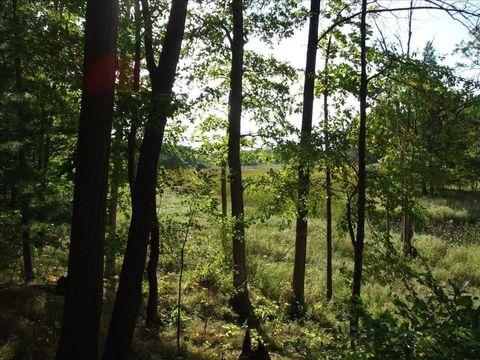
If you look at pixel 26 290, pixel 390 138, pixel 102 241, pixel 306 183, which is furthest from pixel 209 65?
pixel 102 241

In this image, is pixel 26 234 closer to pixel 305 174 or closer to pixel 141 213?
pixel 141 213

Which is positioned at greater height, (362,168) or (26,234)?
(362,168)

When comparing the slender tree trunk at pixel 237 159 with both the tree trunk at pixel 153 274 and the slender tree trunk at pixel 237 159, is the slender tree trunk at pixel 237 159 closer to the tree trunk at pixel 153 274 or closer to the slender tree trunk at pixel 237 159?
the slender tree trunk at pixel 237 159

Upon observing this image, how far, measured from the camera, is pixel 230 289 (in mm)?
10172

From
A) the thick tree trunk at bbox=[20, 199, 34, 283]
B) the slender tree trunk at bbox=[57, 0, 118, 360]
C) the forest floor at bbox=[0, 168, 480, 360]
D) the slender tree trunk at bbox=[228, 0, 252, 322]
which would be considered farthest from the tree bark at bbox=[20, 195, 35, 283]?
the slender tree trunk at bbox=[228, 0, 252, 322]

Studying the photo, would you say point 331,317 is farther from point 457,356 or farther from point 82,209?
point 457,356

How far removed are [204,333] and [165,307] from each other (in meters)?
2.21

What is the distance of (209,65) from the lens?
12148 mm

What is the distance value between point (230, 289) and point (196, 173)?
9.22ft

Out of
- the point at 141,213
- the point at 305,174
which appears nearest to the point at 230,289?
the point at 305,174

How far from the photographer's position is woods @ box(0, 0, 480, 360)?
4883 mm

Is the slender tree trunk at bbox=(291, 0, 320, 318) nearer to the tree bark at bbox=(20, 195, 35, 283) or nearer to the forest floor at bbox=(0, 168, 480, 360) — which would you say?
the forest floor at bbox=(0, 168, 480, 360)

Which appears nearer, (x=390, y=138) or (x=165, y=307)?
(x=390, y=138)

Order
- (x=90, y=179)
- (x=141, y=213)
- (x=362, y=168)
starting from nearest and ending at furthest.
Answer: (x=90, y=179) → (x=141, y=213) → (x=362, y=168)
